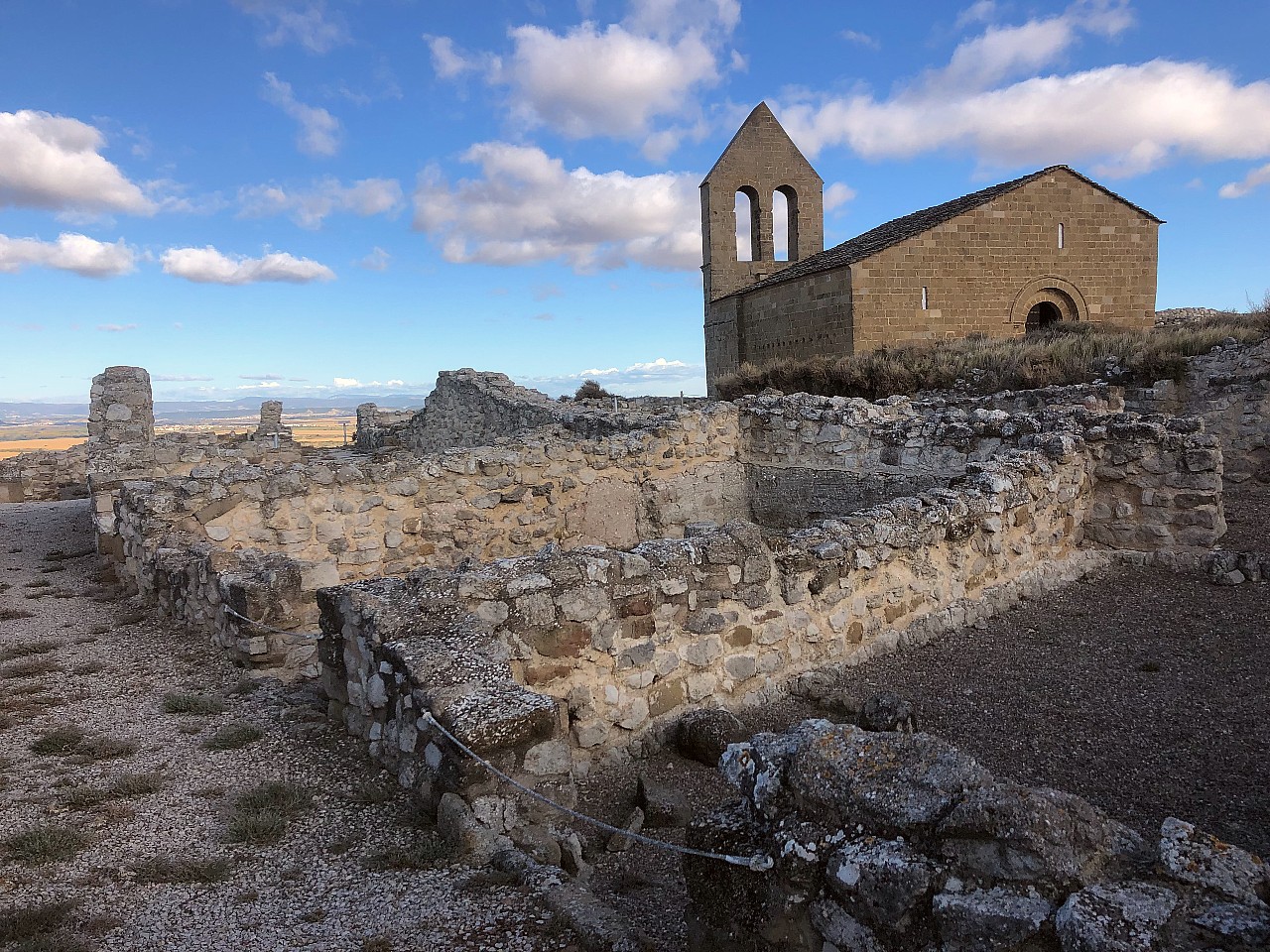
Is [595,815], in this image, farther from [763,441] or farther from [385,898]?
[763,441]

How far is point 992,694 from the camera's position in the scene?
4645 millimetres

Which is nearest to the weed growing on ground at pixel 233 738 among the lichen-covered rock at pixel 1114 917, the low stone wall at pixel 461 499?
the low stone wall at pixel 461 499

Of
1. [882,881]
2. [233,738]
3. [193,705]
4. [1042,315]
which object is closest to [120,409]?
[193,705]

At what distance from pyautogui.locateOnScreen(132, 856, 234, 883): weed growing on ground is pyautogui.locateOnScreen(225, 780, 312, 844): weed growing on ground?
197 millimetres

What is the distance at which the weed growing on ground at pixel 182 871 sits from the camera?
300 centimetres

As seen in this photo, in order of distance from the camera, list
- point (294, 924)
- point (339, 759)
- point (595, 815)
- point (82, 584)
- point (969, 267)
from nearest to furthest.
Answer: point (294, 924) → point (595, 815) → point (339, 759) → point (82, 584) → point (969, 267)

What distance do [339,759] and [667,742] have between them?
5.53ft

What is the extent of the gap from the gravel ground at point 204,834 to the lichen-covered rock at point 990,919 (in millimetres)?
1268

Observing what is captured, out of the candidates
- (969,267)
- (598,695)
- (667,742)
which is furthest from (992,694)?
(969,267)

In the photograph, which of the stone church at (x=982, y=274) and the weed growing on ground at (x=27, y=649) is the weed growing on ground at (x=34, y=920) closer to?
the weed growing on ground at (x=27, y=649)

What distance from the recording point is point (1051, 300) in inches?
790

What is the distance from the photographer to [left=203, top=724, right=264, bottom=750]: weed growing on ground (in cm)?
423

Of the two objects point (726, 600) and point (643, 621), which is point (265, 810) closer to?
point (643, 621)

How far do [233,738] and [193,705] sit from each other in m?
0.68
